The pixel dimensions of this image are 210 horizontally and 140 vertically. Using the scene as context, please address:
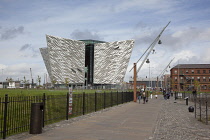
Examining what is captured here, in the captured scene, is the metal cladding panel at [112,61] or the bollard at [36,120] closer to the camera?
the bollard at [36,120]

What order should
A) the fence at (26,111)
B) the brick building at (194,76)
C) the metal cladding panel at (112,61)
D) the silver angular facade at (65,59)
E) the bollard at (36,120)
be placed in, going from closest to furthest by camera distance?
1. the fence at (26,111)
2. the bollard at (36,120)
3. the silver angular facade at (65,59)
4. the brick building at (194,76)
5. the metal cladding panel at (112,61)

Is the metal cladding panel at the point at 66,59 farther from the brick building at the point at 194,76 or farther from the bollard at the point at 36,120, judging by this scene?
the bollard at the point at 36,120

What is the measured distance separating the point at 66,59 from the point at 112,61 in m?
20.4

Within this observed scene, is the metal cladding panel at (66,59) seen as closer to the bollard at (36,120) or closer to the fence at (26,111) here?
the fence at (26,111)

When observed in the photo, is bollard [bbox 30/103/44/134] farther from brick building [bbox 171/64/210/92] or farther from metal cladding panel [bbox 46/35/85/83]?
brick building [bbox 171/64/210/92]

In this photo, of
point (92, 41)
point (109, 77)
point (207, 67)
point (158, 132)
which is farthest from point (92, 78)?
point (158, 132)

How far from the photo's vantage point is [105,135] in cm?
939

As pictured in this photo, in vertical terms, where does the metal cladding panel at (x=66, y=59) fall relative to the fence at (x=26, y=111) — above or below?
above

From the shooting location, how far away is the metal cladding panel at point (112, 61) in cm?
11088

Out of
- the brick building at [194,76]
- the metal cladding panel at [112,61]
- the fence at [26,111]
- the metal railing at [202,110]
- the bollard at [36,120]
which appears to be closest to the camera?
the fence at [26,111]

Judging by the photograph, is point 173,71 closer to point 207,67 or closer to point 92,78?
point 207,67

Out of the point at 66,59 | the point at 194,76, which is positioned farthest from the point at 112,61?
the point at 194,76

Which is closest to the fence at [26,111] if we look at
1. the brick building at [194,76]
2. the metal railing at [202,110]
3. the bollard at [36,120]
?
the bollard at [36,120]

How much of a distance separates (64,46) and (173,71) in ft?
167
